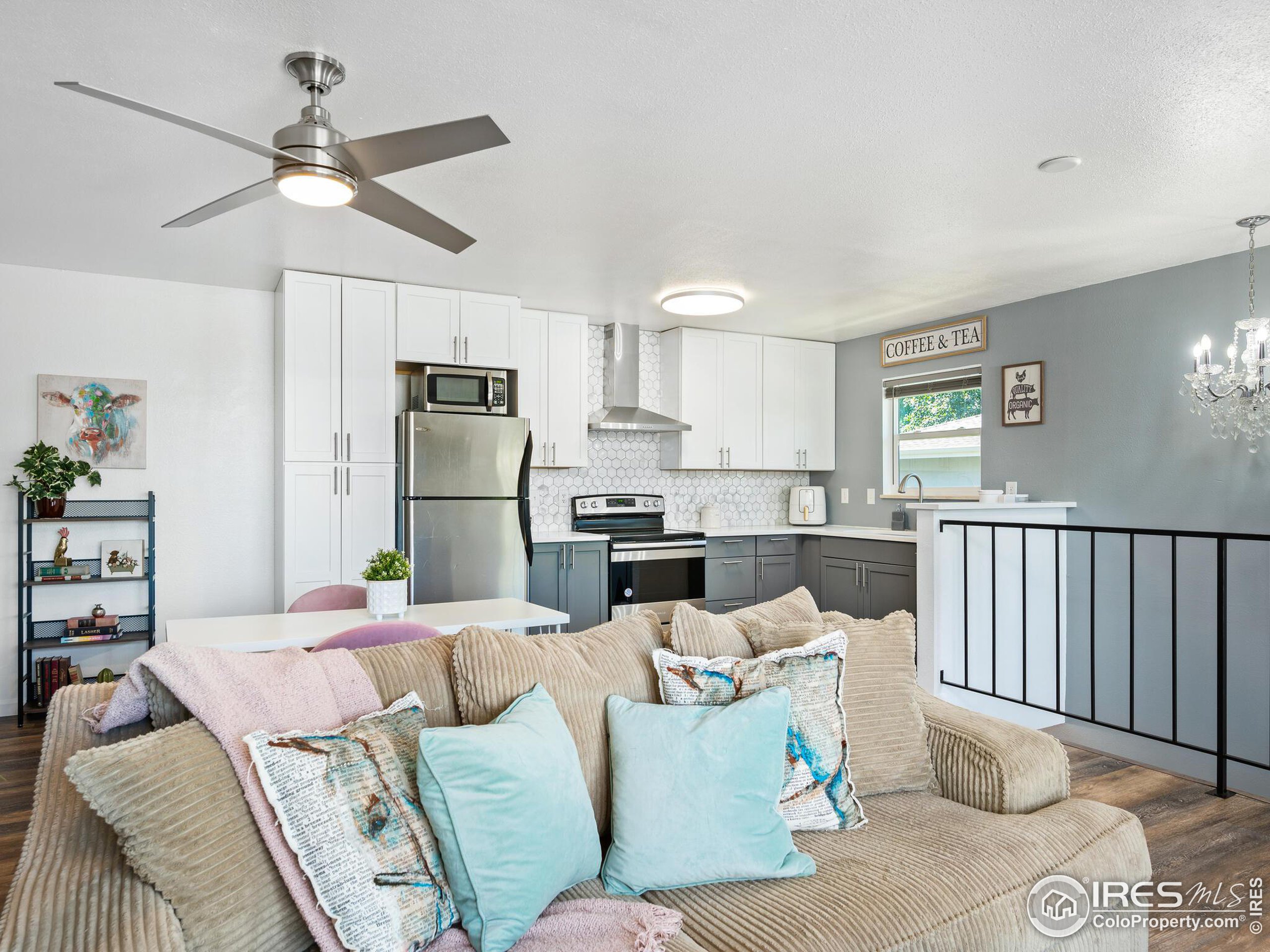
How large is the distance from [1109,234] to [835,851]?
329cm

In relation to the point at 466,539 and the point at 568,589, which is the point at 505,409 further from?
the point at 568,589

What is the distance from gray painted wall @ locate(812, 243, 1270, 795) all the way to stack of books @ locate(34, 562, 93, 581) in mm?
5390

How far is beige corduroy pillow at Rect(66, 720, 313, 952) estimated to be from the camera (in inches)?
43.9

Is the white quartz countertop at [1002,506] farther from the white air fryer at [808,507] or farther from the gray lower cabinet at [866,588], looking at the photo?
the white air fryer at [808,507]

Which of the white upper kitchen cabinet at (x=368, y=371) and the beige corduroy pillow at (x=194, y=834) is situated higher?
the white upper kitchen cabinet at (x=368, y=371)

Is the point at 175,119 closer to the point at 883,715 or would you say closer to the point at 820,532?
the point at 883,715

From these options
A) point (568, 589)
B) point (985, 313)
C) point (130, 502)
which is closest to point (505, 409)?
point (568, 589)

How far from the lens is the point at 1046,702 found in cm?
459

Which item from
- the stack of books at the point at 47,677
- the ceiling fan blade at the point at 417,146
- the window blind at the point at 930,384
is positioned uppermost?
the ceiling fan blade at the point at 417,146

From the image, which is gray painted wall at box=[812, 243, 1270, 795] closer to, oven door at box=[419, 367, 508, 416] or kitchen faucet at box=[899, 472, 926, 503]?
kitchen faucet at box=[899, 472, 926, 503]

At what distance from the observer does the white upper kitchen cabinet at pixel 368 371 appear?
438 cm

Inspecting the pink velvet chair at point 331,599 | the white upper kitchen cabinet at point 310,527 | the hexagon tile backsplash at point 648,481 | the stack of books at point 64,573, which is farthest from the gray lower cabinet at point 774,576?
the stack of books at point 64,573

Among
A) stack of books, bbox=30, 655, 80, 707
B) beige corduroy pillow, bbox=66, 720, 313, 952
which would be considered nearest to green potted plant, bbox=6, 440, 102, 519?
stack of books, bbox=30, 655, 80, 707

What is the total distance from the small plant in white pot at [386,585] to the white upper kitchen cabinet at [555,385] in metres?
Answer: 2.27
